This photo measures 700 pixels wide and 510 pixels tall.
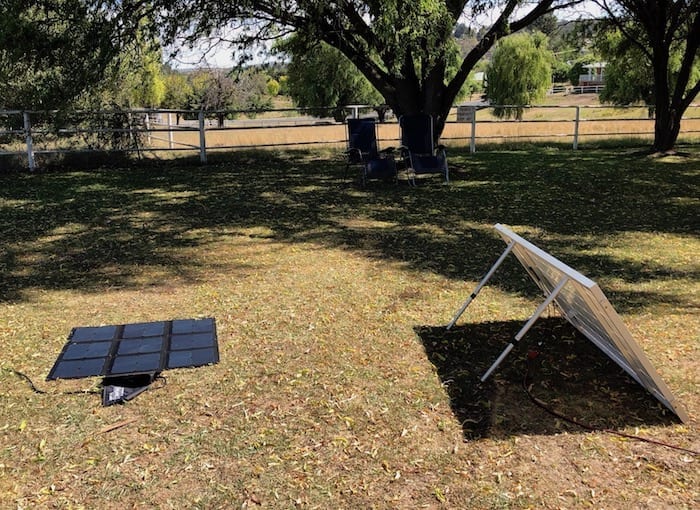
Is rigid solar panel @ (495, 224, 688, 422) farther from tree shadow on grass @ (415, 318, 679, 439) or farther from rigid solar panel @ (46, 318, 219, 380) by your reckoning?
rigid solar panel @ (46, 318, 219, 380)

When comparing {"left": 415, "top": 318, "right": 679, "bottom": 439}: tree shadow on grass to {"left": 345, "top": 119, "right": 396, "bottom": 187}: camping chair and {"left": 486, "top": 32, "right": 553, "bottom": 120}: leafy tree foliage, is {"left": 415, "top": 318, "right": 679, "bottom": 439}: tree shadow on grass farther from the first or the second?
{"left": 486, "top": 32, "right": 553, "bottom": 120}: leafy tree foliage

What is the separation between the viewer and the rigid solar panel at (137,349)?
3.54 m

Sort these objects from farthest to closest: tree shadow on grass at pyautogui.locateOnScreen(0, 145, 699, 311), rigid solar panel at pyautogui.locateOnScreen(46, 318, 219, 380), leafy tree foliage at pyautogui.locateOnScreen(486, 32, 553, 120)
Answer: leafy tree foliage at pyautogui.locateOnScreen(486, 32, 553, 120)
tree shadow on grass at pyautogui.locateOnScreen(0, 145, 699, 311)
rigid solar panel at pyautogui.locateOnScreen(46, 318, 219, 380)

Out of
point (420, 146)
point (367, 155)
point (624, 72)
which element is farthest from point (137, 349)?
point (624, 72)

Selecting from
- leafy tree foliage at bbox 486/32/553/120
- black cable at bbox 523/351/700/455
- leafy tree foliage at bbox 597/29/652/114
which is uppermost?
leafy tree foliage at bbox 486/32/553/120

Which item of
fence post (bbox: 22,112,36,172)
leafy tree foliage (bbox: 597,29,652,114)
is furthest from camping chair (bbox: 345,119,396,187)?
leafy tree foliage (bbox: 597,29,652,114)

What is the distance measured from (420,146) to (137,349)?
25.3ft

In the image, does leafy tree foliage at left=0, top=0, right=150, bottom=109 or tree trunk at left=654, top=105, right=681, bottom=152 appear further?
tree trunk at left=654, top=105, right=681, bottom=152

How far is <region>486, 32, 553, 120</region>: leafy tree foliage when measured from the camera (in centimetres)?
3447

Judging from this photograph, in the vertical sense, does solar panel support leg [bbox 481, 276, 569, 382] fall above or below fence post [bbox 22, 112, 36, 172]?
below

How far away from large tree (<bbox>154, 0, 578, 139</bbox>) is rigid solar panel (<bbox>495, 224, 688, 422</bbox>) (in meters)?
5.46

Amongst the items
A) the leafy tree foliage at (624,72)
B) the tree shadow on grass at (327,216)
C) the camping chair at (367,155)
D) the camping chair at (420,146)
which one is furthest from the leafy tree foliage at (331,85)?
the tree shadow on grass at (327,216)

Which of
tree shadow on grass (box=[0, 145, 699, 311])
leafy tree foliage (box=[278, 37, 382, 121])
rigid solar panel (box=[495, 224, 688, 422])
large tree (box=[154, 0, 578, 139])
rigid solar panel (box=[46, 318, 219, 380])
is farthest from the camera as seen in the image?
leafy tree foliage (box=[278, 37, 382, 121])

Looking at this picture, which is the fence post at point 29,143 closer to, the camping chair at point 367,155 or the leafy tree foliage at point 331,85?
the camping chair at point 367,155
